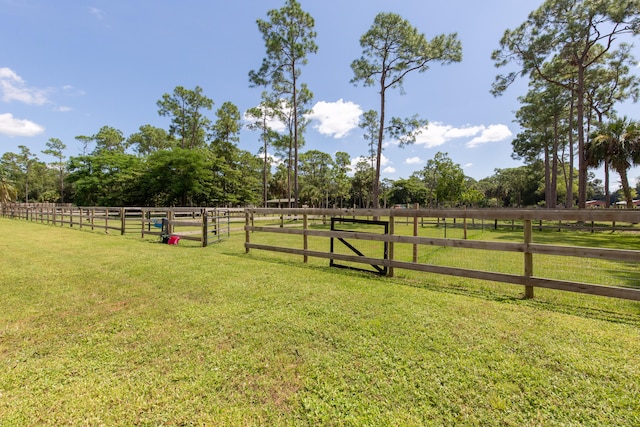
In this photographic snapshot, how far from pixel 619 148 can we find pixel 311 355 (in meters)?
24.0

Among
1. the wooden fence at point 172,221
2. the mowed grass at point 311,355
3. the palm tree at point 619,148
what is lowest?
the mowed grass at point 311,355

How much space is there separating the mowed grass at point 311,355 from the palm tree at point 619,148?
19524 mm

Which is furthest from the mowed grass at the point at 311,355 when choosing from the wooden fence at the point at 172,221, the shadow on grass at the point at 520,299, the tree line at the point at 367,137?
the tree line at the point at 367,137

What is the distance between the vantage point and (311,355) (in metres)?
2.51

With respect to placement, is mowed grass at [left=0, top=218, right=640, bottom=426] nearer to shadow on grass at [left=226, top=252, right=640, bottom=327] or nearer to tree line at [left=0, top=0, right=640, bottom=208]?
shadow on grass at [left=226, top=252, right=640, bottom=327]

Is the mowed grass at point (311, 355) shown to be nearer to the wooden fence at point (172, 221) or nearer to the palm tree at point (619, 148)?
the wooden fence at point (172, 221)

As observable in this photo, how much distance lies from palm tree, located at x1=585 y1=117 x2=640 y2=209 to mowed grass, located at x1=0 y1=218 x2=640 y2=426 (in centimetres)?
1952

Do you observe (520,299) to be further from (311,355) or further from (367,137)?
(367,137)

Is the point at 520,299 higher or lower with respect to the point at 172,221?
lower

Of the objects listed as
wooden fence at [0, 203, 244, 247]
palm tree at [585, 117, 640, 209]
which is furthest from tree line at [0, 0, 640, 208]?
wooden fence at [0, 203, 244, 247]

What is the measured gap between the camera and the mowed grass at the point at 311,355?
1.84 meters

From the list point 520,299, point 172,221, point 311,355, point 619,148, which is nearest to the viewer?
point 311,355

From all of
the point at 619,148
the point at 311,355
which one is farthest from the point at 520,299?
the point at 619,148

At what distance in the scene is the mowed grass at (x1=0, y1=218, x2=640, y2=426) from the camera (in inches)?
72.6
